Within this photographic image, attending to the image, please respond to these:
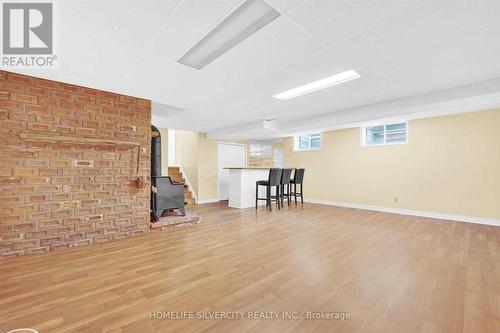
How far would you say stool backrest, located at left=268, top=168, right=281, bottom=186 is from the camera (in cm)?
529

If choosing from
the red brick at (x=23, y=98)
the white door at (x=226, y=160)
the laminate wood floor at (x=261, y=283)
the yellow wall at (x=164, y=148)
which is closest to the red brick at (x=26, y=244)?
the laminate wood floor at (x=261, y=283)

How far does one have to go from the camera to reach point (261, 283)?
1.94m

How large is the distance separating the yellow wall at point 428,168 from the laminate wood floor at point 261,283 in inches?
49.4

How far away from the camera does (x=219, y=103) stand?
3.81 m

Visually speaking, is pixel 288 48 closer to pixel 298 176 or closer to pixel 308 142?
pixel 298 176

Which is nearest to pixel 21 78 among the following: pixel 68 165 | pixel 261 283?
pixel 68 165

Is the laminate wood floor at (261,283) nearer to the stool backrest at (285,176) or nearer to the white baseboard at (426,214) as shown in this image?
the white baseboard at (426,214)

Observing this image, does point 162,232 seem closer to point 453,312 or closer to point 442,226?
point 453,312

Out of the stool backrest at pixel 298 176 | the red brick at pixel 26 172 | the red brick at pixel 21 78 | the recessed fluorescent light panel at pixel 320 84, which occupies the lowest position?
the stool backrest at pixel 298 176

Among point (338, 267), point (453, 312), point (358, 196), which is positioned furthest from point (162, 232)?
point (358, 196)

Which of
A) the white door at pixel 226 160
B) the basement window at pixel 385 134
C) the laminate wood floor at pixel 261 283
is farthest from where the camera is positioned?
the white door at pixel 226 160
